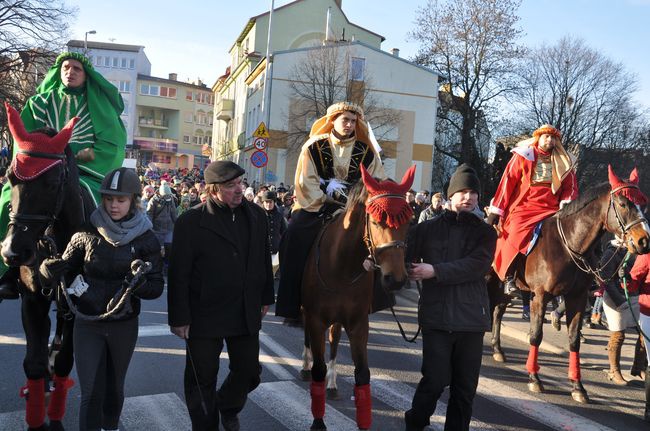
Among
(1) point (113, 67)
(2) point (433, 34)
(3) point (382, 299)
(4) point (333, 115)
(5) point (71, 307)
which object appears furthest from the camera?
(1) point (113, 67)

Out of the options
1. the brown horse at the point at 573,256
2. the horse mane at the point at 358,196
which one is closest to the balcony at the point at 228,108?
the brown horse at the point at 573,256

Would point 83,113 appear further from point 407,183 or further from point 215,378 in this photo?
point 407,183

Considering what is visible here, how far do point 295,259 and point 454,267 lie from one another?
1663mm

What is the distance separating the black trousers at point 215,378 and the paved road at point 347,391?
0.66 metres

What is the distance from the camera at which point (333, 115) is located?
5988 mm

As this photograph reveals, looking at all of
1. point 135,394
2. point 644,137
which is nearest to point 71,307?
point 135,394

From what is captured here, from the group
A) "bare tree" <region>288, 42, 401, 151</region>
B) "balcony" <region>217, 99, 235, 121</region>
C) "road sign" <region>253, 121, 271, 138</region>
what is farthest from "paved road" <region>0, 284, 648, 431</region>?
"balcony" <region>217, 99, 235, 121</region>

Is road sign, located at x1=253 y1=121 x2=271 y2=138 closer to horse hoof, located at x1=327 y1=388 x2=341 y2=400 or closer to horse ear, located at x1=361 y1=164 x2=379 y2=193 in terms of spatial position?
horse hoof, located at x1=327 y1=388 x2=341 y2=400

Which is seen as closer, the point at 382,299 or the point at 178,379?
the point at 382,299

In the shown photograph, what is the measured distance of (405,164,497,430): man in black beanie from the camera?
14.5ft

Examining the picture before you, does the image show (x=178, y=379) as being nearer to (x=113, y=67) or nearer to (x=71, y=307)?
(x=71, y=307)

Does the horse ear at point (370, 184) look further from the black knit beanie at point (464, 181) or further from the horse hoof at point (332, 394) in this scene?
the horse hoof at point (332, 394)

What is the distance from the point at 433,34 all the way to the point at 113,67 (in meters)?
61.3

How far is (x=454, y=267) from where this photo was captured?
14.3ft
